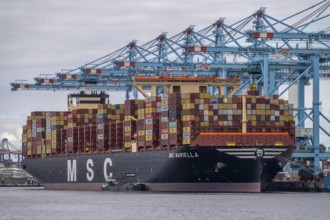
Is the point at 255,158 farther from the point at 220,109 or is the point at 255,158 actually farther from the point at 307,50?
the point at 307,50

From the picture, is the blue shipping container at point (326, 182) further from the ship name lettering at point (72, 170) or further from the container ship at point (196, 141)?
the ship name lettering at point (72, 170)

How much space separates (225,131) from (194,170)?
4.02 m

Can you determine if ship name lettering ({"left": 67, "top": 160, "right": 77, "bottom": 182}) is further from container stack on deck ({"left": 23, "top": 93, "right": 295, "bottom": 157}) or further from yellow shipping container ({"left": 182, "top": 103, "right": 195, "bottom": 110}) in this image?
yellow shipping container ({"left": 182, "top": 103, "right": 195, "bottom": 110})

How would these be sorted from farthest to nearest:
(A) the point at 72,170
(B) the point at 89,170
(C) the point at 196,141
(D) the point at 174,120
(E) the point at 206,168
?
(A) the point at 72,170, (B) the point at 89,170, (D) the point at 174,120, (E) the point at 206,168, (C) the point at 196,141

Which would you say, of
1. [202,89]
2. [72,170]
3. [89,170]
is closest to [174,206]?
[202,89]

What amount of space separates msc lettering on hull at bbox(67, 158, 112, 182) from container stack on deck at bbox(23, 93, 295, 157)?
3.93 feet

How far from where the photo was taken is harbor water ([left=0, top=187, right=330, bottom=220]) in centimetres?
6588

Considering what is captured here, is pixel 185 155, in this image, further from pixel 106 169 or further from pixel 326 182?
pixel 106 169

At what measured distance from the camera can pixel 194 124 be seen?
86438 millimetres

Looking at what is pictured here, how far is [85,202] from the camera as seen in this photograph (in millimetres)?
80875

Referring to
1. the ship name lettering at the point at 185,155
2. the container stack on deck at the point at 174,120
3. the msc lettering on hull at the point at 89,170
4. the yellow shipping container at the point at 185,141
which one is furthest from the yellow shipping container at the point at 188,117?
the msc lettering on hull at the point at 89,170

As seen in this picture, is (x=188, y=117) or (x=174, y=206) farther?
(x=188, y=117)

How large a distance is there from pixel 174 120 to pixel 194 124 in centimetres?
208

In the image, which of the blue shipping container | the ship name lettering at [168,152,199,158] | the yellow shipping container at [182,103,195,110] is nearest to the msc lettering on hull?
the ship name lettering at [168,152,199,158]
